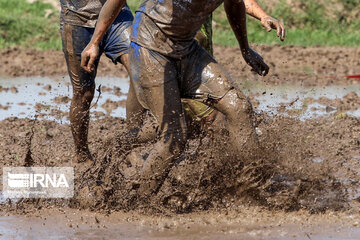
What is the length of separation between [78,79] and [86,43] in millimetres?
309

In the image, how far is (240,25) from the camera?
18.1ft

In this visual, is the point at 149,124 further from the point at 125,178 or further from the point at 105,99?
the point at 105,99

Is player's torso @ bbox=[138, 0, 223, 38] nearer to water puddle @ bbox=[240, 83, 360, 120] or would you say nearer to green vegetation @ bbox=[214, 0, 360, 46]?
water puddle @ bbox=[240, 83, 360, 120]

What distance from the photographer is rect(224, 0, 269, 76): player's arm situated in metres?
5.42

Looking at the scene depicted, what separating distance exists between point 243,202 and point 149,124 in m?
1.11

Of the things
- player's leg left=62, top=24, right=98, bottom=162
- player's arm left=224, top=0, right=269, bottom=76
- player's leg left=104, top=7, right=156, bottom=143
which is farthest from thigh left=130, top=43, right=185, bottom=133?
player's leg left=62, top=24, right=98, bottom=162

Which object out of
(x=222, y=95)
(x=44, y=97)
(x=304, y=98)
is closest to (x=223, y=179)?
(x=222, y=95)

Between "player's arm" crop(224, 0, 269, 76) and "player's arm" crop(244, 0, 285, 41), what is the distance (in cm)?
16

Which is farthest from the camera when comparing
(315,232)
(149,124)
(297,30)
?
(297,30)

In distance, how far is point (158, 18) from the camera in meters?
5.09

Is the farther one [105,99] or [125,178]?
[105,99]

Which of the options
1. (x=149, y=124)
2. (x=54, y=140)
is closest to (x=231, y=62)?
(x=54, y=140)

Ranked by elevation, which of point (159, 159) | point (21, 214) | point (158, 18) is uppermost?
point (158, 18)

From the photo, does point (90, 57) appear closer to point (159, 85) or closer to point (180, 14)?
point (159, 85)
